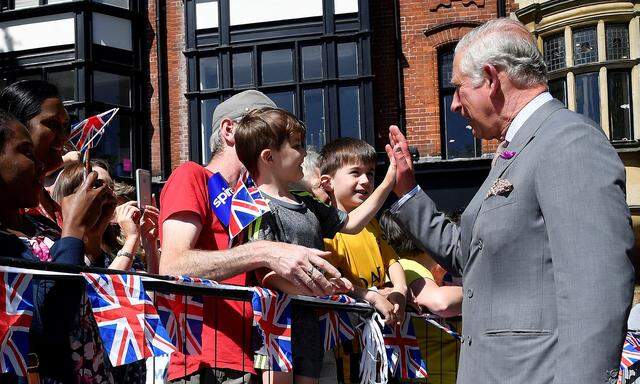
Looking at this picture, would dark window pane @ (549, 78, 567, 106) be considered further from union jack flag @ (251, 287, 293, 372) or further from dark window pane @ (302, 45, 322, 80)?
union jack flag @ (251, 287, 293, 372)

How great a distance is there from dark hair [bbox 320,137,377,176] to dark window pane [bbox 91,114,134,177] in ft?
42.8

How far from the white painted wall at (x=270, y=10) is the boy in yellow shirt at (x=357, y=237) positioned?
40.7 feet

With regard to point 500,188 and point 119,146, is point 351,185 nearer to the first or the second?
point 500,188

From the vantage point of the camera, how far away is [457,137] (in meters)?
17.0

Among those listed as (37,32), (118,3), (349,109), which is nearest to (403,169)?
(349,109)

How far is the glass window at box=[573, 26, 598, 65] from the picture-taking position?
16891 millimetres

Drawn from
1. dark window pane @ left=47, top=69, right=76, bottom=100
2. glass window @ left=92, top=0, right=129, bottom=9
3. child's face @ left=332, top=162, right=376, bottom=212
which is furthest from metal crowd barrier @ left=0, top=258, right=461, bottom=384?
glass window @ left=92, top=0, right=129, bottom=9

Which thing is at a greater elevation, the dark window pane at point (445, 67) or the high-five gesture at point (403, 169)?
the dark window pane at point (445, 67)

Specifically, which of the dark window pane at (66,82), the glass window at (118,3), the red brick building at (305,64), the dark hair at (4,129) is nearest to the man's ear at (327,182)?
the dark hair at (4,129)

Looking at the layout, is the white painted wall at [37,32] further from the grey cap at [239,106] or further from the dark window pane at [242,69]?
the grey cap at [239,106]

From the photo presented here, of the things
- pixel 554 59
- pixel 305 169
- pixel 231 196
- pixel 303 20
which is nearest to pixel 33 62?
pixel 303 20

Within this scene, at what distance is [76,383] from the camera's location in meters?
3.05

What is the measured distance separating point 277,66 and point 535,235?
1510 centimetres

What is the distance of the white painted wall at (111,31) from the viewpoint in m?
17.8
